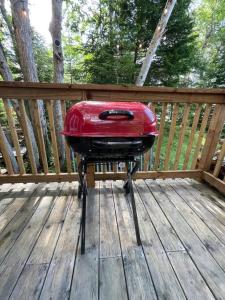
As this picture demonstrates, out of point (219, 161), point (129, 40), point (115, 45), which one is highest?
point (129, 40)

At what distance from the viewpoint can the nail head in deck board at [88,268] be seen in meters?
0.87

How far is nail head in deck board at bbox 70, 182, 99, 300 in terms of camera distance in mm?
865

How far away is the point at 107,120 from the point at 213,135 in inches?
58.1

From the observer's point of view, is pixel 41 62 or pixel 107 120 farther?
pixel 41 62

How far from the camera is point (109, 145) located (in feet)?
3.24

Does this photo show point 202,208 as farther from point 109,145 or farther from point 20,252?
point 20,252

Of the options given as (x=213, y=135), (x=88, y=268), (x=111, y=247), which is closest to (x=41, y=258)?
(x=88, y=268)

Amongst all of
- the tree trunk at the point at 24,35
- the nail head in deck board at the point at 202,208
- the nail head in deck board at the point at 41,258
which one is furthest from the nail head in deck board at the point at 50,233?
the tree trunk at the point at 24,35

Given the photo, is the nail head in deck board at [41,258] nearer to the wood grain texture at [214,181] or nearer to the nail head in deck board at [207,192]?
the nail head in deck board at [207,192]

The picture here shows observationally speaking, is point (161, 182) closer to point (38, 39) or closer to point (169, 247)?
point (169, 247)

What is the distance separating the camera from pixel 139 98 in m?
1.60

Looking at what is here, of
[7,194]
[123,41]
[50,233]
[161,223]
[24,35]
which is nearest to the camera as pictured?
[50,233]

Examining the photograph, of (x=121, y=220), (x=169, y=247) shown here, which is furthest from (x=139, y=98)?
→ (x=169, y=247)

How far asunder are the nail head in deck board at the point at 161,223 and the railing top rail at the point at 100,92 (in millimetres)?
980
